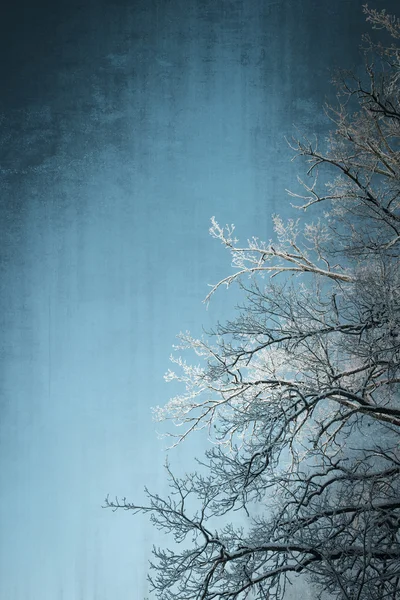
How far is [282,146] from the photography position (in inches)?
435


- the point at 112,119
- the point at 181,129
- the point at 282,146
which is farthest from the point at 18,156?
the point at 282,146

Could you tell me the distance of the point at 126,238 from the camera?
1109 cm

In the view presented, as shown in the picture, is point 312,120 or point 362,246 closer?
point 362,246

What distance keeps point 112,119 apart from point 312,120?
2.44m

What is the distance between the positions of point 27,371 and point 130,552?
2.51 metres

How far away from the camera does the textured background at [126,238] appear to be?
10914 millimetres

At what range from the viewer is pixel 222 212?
433 inches

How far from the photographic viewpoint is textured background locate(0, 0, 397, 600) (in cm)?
1091

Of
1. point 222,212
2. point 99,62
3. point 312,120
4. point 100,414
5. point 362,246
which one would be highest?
point 99,62

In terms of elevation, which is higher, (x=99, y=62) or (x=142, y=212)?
(x=99, y=62)

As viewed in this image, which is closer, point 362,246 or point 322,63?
point 362,246

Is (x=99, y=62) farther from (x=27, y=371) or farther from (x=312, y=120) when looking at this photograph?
(x=27, y=371)

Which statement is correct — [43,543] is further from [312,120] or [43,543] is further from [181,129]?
[312,120]

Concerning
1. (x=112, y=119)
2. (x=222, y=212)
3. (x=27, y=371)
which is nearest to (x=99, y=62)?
(x=112, y=119)
